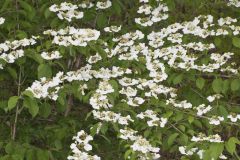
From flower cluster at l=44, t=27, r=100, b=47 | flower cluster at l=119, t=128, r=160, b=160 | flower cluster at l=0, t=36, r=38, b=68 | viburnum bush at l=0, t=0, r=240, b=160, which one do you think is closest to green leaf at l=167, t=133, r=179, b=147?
viburnum bush at l=0, t=0, r=240, b=160

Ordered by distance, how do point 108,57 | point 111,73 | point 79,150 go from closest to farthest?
point 79,150
point 111,73
point 108,57

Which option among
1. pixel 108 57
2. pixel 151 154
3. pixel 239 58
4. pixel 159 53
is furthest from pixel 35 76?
pixel 239 58

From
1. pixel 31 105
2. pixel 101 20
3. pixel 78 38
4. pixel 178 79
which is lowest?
pixel 31 105

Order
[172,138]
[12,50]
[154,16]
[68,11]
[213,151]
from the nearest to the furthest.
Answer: [213,151] → [172,138] → [12,50] → [68,11] → [154,16]

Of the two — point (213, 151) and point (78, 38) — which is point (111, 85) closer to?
point (78, 38)

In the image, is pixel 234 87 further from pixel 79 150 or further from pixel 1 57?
pixel 1 57

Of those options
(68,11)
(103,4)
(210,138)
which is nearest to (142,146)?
(210,138)

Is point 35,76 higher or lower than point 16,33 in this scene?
lower

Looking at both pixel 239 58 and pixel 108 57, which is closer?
pixel 108 57

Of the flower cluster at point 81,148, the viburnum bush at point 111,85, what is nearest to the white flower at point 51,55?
the viburnum bush at point 111,85
